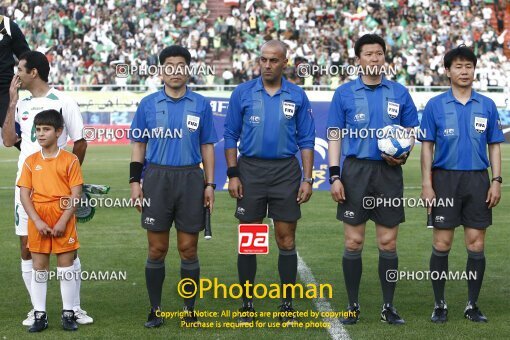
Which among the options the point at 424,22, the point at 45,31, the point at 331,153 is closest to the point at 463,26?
the point at 424,22

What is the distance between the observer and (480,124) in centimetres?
779

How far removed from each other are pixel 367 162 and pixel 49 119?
2.50 meters

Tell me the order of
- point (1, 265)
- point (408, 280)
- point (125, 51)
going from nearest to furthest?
1. point (408, 280)
2. point (1, 265)
3. point (125, 51)

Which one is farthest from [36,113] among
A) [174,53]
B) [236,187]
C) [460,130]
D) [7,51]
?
[460,130]

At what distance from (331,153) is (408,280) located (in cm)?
237

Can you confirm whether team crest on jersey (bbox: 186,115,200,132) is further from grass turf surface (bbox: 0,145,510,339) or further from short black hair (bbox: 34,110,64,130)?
grass turf surface (bbox: 0,145,510,339)

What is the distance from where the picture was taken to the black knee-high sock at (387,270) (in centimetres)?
777

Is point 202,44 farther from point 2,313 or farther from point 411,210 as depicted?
point 2,313

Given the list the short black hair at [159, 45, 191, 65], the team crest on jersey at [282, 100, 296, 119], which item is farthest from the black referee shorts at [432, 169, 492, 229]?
the short black hair at [159, 45, 191, 65]

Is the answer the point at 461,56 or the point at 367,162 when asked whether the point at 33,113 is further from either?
the point at 461,56

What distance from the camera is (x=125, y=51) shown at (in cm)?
3662

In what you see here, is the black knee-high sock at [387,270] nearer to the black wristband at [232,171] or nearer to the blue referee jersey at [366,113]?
the blue referee jersey at [366,113]

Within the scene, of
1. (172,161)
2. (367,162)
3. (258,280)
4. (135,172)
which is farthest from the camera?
(258,280)

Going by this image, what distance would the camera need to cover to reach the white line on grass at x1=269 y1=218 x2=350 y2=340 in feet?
24.1
